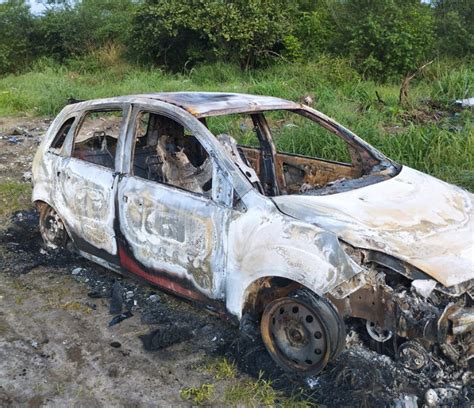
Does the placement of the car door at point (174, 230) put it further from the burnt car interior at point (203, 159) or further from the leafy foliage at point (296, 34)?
the leafy foliage at point (296, 34)

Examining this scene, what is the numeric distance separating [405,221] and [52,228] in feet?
10.4

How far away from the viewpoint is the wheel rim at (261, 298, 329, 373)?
3.35 m

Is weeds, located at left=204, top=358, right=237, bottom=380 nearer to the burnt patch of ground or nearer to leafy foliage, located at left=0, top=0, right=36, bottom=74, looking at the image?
the burnt patch of ground

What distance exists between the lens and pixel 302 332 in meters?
3.40

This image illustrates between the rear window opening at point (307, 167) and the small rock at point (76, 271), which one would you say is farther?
the small rock at point (76, 271)

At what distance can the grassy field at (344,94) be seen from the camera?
720cm

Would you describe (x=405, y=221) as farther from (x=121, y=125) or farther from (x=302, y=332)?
(x=121, y=125)

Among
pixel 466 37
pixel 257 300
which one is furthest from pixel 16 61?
pixel 257 300

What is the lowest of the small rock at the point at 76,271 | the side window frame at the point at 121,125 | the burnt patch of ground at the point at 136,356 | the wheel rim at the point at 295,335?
Result: the small rock at the point at 76,271

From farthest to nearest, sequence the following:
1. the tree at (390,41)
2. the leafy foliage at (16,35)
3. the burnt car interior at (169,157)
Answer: the leafy foliage at (16,35)
the tree at (390,41)
the burnt car interior at (169,157)

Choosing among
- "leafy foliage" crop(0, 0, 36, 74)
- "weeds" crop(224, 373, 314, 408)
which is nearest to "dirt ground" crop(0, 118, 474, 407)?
"weeds" crop(224, 373, 314, 408)

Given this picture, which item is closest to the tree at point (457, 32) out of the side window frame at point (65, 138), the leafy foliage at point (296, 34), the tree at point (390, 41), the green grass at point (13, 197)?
the leafy foliage at point (296, 34)

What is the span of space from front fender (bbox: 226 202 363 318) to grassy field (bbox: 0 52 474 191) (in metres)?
3.69

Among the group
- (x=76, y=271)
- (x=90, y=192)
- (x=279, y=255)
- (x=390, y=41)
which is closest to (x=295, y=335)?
(x=279, y=255)
